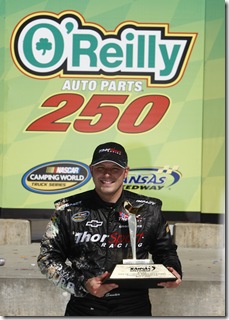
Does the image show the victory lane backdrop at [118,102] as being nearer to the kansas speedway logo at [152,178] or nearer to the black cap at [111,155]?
the kansas speedway logo at [152,178]

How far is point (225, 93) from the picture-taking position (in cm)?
412

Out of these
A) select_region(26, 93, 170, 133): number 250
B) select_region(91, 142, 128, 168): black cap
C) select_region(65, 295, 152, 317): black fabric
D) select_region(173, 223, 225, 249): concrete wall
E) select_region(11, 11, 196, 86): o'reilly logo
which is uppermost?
select_region(11, 11, 196, 86): o'reilly logo

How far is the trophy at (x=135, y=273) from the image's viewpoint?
2.32 metres

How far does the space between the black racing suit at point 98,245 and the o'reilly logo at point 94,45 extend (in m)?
1.69

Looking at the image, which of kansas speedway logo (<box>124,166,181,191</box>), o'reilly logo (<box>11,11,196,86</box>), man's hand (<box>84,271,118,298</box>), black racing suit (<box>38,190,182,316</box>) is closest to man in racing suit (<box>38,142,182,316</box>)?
black racing suit (<box>38,190,182,316</box>)

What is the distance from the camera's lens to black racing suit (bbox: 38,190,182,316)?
2.50m

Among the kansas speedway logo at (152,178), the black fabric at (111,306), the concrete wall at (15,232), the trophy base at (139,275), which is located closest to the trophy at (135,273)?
the trophy base at (139,275)

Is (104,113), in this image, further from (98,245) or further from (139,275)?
(139,275)

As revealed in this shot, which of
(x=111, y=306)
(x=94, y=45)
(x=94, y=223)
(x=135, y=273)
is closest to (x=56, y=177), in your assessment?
(x=94, y=45)

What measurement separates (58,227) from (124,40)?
192cm

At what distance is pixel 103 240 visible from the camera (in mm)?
2539

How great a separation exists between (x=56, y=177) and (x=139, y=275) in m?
1.89

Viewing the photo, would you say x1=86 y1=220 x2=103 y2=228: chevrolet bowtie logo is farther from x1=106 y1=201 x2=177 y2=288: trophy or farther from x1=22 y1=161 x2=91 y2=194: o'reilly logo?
x1=22 y1=161 x2=91 y2=194: o'reilly logo

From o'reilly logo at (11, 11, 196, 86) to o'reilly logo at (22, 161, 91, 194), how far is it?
0.68 meters
